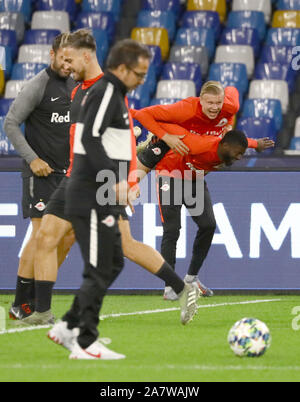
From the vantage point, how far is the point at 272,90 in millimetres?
12844

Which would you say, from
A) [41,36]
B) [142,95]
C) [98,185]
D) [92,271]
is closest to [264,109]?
[142,95]

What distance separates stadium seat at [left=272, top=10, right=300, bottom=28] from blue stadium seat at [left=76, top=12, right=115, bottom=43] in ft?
6.94

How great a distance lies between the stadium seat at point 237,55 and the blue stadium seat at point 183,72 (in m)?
0.49

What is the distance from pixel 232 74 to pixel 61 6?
280 centimetres

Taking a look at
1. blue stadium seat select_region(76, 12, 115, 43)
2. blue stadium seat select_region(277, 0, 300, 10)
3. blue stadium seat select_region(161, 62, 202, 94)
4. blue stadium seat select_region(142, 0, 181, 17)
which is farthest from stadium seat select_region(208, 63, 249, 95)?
blue stadium seat select_region(76, 12, 115, 43)

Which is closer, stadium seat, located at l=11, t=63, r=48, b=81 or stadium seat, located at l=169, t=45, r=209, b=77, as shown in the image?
stadium seat, located at l=11, t=63, r=48, b=81

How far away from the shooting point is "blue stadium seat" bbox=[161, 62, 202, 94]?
13117 mm

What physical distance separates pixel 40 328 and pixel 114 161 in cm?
172

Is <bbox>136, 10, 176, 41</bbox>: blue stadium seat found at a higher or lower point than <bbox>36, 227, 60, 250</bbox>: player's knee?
higher

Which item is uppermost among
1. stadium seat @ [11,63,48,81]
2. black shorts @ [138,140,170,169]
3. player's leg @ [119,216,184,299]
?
stadium seat @ [11,63,48,81]

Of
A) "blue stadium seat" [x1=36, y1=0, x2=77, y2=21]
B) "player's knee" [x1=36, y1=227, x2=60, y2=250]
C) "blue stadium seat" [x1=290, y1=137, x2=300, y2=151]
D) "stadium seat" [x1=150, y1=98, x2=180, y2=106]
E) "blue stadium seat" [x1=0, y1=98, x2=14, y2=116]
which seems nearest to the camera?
"player's knee" [x1=36, y1=227, x2=60, y2=250]

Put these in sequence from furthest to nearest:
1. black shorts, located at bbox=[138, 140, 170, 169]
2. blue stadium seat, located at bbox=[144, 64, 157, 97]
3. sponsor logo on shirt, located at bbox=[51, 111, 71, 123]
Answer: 1. blue stadium seat, located at bbox=[144, 64, 157, 97]
2. black shorts, located at bbox=[138, 140, 170, 169]
3. sponsor logo on shirt, located at bbox=[51, 111, 71, 123]

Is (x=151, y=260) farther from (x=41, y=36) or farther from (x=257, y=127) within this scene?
(x=41, y=36)

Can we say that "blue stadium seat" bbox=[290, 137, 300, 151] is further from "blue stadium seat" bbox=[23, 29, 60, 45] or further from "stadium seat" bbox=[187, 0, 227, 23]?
"blue stadium seat" bbox=[23, 29, 60, 45]
